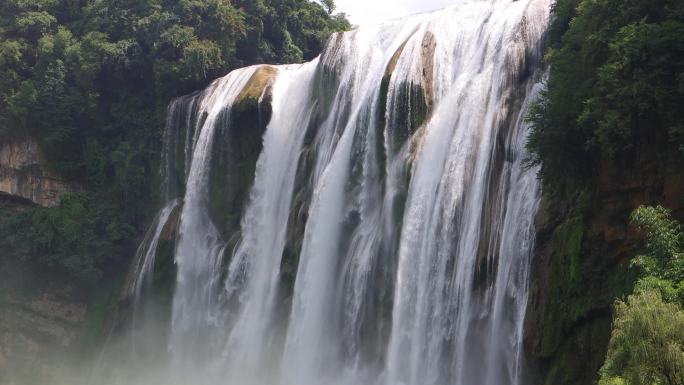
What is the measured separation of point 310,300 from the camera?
22.7m

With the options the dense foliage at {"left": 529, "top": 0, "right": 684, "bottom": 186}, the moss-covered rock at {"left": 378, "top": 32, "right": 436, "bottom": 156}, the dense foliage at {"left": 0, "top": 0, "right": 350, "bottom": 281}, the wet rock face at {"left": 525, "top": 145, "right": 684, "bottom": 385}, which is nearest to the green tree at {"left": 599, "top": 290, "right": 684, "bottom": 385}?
the wet rock face at {"left": 525, "top": 145, "right": 684, "bottom": 385}

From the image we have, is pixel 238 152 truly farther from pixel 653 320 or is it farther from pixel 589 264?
pixel 653 320

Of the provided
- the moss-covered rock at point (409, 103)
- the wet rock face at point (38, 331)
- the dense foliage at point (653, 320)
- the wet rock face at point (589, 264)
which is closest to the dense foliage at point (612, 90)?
the wet rock face at point (589, 264)

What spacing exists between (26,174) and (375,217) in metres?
20.2

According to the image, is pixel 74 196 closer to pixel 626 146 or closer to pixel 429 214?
pixel 429 214

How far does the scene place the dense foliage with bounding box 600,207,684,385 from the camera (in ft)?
32.3

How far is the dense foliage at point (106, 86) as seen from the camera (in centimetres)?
3453

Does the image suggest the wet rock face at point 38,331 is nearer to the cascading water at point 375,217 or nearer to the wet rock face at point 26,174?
the wet rock face at point 26,174

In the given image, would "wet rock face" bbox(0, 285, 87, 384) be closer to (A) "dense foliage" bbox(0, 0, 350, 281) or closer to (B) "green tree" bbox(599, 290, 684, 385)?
(A) "dense foliage" bbox(0, 0, 350, 281)

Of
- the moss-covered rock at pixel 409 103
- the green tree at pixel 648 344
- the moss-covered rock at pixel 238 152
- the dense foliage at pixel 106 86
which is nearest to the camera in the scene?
the green tree at pixel 648 344

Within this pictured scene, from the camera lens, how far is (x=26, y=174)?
36188 mm

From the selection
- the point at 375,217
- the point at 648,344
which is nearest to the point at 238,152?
the point at 375,217

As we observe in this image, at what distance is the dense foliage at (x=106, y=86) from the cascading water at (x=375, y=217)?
4304 mm

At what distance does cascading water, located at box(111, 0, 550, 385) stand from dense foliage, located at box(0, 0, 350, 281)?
430cm
